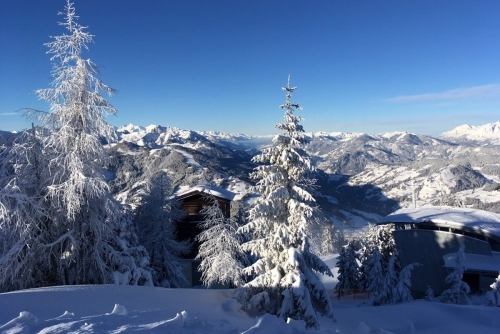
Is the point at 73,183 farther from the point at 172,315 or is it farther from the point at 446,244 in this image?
the point at 446,244

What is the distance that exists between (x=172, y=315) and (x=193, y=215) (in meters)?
24.5

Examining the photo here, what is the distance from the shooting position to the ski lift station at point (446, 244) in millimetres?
27122

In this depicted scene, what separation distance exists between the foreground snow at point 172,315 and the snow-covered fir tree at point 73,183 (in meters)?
2.84

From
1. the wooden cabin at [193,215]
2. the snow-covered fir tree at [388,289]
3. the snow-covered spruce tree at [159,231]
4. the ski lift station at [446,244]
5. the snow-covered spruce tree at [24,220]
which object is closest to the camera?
the snow-covered spruce tree at [24,220]

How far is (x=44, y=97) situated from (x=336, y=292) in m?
33.1

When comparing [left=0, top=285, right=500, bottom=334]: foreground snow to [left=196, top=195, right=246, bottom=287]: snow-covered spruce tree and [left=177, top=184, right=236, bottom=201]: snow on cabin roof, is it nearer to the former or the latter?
[left=196, top=195, right=246, bottom=287]: snow-covered spruce tree

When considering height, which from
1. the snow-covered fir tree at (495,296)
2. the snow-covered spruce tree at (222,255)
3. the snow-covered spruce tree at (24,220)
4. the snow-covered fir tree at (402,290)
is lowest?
the snow-covered fir tree at (402,290)

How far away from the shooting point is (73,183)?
14148 mm

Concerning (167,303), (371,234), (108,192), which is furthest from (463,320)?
(371,234)

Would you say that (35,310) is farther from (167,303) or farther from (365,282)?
(365,282)

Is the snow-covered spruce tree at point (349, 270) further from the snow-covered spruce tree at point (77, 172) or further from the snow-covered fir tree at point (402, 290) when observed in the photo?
the snow-covered spruce tree at point (77, 172)

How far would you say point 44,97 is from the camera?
14.0 meters

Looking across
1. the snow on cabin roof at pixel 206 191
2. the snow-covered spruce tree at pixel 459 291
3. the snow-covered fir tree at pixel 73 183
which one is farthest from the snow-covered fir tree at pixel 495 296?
the snow on cabin roof at pixel 206 191

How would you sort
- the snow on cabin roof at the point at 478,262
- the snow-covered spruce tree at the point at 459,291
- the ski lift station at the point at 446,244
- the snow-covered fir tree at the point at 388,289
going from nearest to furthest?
the snow-covered spruce tree at the point at 459,291 < the snow-covered fir tree at the point at 388,289 < the snow on cabin roof at the point at 478,262 < the ski lift station at the point at 446,244
